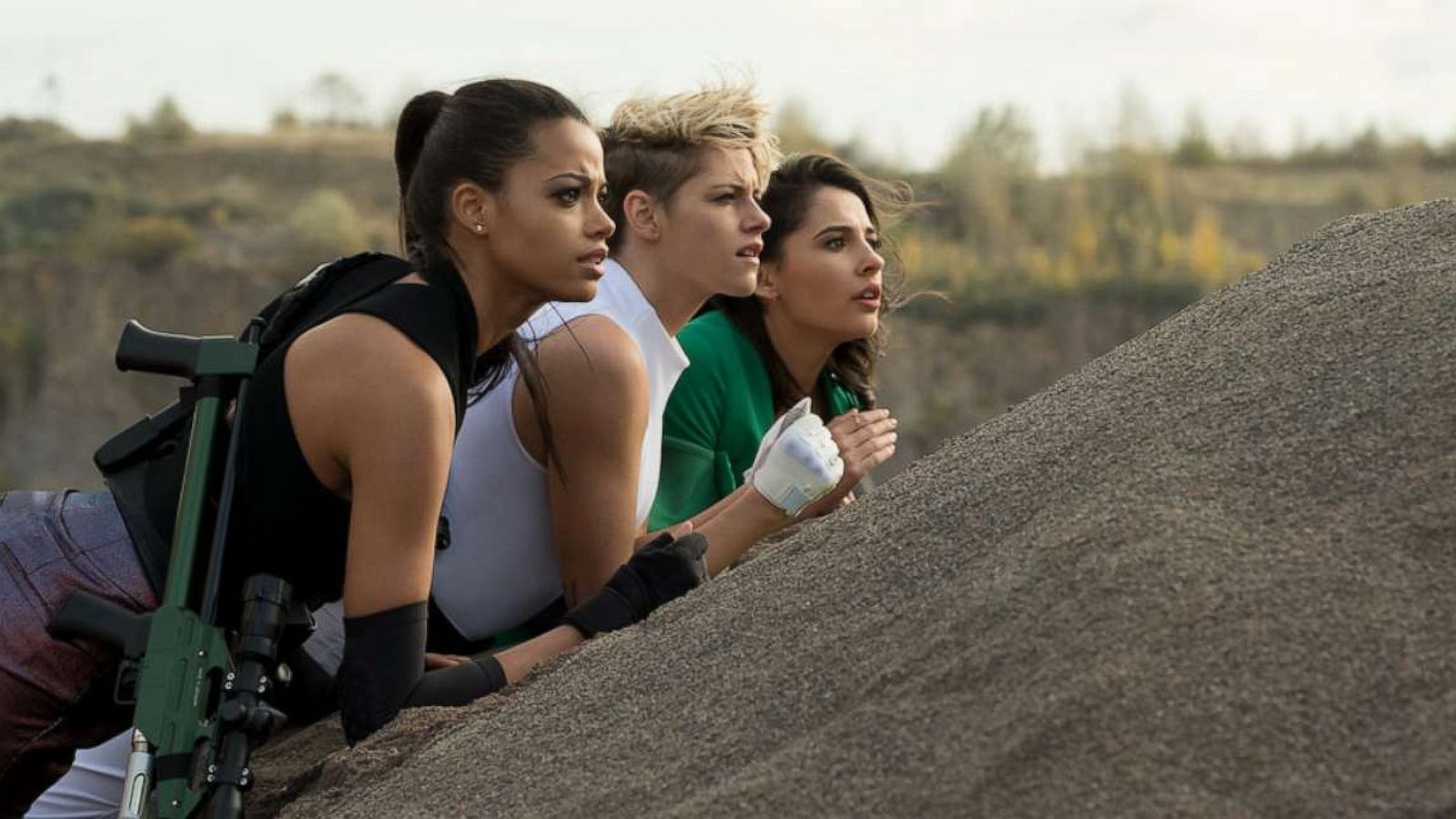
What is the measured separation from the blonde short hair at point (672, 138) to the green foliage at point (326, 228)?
14.6 m

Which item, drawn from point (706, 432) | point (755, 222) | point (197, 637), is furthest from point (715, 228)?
point (197, 637)

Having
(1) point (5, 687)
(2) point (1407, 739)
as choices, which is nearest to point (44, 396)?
(1) point (5, 687)

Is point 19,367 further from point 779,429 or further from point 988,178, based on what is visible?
point 779,429

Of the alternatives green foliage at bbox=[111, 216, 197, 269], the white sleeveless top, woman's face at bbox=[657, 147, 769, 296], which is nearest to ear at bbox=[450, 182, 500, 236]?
the white sleeveless top

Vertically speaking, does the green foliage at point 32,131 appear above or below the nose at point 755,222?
above

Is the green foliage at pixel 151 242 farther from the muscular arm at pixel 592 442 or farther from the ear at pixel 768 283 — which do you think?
the muscular arm at pixel 592 442

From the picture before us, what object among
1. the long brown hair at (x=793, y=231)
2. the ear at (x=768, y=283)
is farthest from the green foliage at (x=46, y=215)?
the ear at (x=768, y=283)

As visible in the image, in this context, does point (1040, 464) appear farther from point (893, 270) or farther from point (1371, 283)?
point (893, 270)

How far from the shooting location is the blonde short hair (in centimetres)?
422

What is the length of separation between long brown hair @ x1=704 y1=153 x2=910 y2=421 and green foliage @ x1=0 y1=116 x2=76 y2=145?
19.1 m

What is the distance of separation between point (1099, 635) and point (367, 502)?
1085mm

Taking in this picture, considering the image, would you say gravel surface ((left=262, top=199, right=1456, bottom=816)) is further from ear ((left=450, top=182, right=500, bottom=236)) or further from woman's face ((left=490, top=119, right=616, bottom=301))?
ear ((left=450, top=182, right=500, bottom=236))

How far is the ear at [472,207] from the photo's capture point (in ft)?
10.6

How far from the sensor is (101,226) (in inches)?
743
